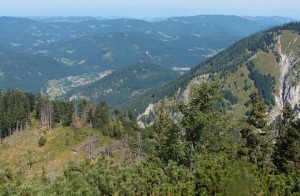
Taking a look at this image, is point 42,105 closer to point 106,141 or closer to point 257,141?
point 106,141

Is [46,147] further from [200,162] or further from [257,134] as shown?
[200,162]

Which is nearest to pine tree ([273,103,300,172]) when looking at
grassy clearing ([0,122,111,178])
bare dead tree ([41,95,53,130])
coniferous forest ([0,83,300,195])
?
coniferous forest ([0,83,300,195])

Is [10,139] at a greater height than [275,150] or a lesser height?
lesser

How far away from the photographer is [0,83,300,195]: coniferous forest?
2833 centimetres

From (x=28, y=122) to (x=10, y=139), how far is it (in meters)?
11.7

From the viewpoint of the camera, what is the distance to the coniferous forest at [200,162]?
28.3m

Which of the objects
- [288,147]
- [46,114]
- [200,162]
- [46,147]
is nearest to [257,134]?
[288,147]

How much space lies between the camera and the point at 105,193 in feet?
98.4

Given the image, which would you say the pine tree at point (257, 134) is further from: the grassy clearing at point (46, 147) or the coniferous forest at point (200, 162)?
the grassy clearing at point (46, 147)

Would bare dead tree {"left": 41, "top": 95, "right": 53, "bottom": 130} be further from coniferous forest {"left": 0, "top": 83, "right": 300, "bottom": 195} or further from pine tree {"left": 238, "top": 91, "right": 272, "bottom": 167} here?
pine tree {"left": 238, "top": 91, "right": 272, "bottom": 167}

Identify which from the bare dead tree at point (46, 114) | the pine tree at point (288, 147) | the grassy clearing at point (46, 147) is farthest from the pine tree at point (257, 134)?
the bare dead tree at point (46, 114)

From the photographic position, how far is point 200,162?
36656 millimetres

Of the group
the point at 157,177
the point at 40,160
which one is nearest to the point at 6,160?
the point at 40,160

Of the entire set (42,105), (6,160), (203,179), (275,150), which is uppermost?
(203,179)
